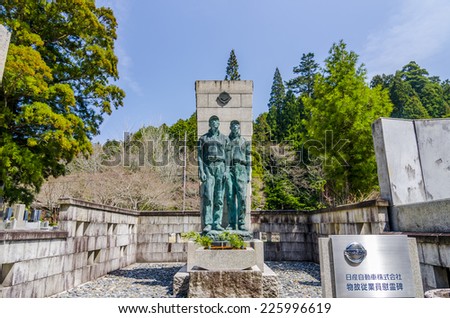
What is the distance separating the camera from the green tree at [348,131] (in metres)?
11.3

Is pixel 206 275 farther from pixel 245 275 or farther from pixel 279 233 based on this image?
pixel 279 233

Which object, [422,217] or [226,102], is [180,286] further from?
[226,102]

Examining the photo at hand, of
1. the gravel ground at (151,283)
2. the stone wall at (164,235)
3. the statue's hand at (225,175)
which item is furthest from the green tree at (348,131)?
the statue's hand at (225,175)

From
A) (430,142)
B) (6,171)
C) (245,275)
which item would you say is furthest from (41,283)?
(430,142)

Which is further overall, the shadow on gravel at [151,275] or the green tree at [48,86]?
the green tree at [48,86]

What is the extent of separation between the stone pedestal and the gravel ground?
67cm

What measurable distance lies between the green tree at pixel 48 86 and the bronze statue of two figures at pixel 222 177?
5.69 m

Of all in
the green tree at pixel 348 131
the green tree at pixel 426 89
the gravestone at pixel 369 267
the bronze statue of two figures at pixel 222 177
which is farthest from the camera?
the green tree at pixel 426 89

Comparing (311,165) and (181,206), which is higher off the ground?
(311,165)

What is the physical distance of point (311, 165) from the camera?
71.3ft

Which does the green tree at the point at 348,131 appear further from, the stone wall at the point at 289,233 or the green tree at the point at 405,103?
the green tree at the point at 405,103

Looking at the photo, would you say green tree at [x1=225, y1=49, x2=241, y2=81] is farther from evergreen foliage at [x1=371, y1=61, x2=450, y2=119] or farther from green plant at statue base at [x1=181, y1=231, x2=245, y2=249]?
green plant at statue base at [x1=181, y1=231, x2=245, y2=249]

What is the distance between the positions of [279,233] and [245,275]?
18.7ft

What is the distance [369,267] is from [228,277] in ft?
8.34
